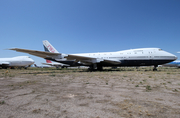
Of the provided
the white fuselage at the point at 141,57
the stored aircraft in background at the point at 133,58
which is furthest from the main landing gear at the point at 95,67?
the white fuselage at the point at 141,57

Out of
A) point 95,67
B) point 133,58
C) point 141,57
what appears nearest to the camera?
point 141,57

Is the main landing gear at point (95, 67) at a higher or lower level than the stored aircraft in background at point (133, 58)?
lower

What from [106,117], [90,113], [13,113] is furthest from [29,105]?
[106,117]

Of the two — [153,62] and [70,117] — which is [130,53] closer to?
[153,62]

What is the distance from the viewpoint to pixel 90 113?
8.78 feet

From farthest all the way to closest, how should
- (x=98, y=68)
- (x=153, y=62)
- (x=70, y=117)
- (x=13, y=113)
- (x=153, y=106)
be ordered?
1. (x=98, y=68)
2. (x=153, y=62)
3. (x=153, y=106)
4. (x=13, y=113)
5. (x=70, y=117)

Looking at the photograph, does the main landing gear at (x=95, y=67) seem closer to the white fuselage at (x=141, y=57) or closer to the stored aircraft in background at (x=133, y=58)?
the stored aircraft in background at (x=133, y=58)

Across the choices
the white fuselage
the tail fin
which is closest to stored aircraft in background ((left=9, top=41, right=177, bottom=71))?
the white fuselage

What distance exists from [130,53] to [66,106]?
1757 cm

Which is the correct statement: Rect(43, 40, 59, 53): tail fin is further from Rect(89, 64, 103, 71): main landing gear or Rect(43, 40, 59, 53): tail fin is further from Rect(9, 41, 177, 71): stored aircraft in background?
Rect(89, 64, 103, 71): main landing gear

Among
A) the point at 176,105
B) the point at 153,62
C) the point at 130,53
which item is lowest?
the point at 176,105

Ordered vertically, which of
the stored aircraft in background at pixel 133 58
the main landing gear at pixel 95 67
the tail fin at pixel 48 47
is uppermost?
the tail fin at pixel 48 47

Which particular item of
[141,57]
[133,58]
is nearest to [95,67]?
[133,58]

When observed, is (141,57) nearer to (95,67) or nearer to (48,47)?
(95,67)
